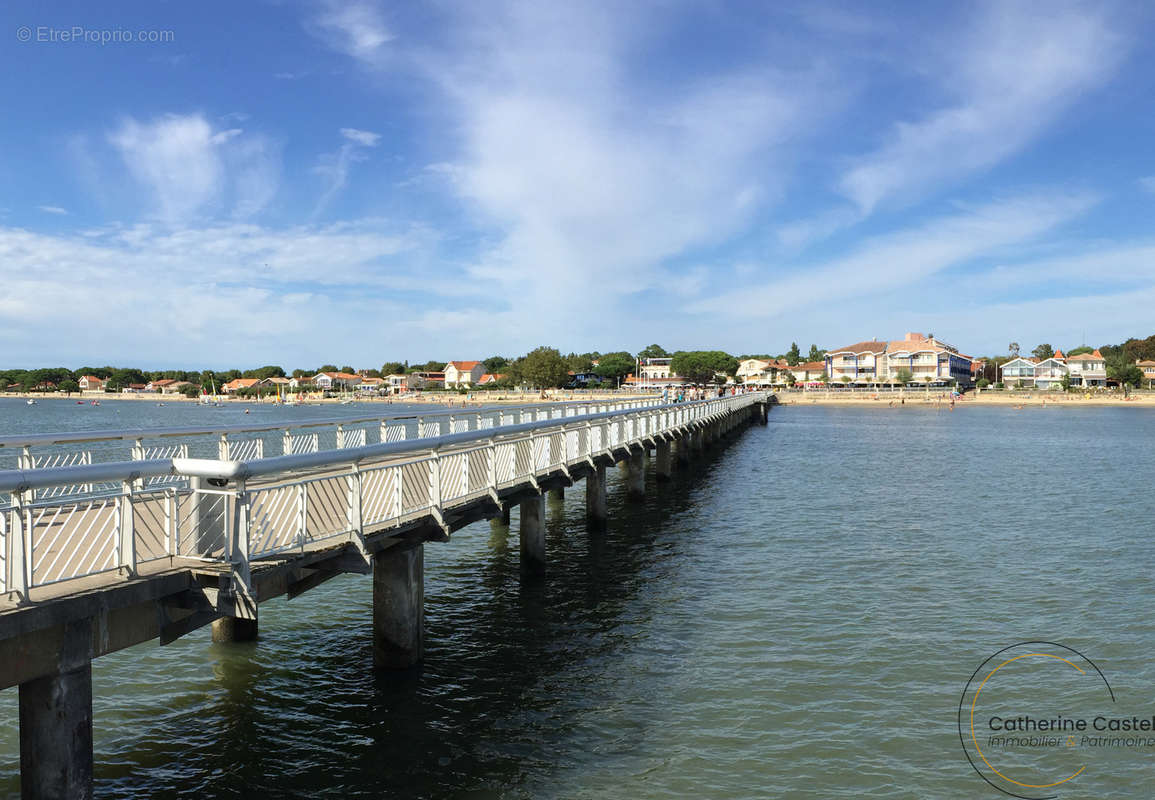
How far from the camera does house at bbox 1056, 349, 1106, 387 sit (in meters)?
158

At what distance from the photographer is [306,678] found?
36.0ft

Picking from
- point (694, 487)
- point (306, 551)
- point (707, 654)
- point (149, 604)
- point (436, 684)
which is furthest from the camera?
point (694, 487)

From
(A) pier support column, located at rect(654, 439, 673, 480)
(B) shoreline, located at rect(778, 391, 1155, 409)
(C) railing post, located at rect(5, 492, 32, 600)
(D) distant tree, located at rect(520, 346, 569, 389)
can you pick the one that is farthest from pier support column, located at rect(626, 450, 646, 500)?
(D) distant tree, located at rect(520, 346, 569, 389)

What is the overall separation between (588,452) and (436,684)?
28.3 feet

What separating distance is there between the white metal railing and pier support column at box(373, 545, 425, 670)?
2.52 feet

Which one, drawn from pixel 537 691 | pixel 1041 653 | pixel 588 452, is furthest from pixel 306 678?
pixel 1041 653

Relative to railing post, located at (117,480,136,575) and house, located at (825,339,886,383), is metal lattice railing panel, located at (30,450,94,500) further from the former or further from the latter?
house, located at (825,339,886,383)

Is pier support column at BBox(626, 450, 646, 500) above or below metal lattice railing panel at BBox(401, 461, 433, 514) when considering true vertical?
below

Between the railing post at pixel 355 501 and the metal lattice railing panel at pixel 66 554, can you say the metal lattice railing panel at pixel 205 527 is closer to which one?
the metal lattice railing panel at pixel 66 554

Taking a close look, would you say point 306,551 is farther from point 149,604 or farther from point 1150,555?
point 1150,555

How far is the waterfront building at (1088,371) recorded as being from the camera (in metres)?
158

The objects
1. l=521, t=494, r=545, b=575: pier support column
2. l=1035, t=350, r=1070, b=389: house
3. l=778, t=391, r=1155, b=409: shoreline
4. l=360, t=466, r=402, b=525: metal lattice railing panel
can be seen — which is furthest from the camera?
l=1035, t=350, r=1070, b=389: house

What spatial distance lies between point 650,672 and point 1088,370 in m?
180

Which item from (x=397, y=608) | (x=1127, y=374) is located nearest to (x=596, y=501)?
(x=397, y=608)
